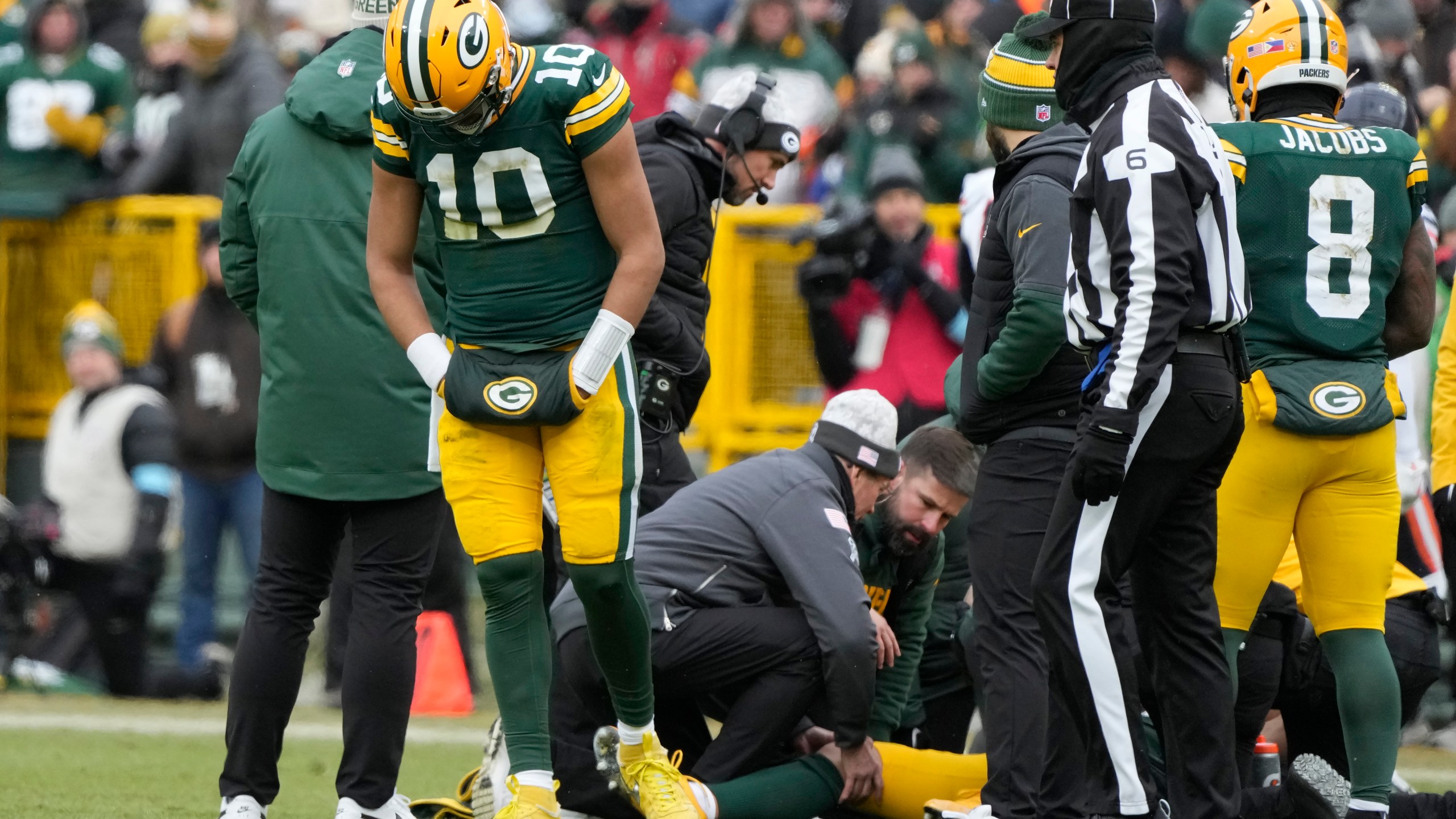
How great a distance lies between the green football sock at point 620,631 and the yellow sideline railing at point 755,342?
191 inches

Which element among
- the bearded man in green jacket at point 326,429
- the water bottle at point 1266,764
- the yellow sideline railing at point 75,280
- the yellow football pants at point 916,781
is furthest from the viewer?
the yellow sideline railing at point 75,280

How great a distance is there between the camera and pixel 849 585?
542 cm

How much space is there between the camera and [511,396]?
4719 mm

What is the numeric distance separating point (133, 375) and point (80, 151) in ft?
5.97

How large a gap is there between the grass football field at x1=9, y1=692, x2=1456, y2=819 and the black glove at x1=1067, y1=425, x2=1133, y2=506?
2669 mm

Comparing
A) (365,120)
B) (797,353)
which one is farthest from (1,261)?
(365,120)

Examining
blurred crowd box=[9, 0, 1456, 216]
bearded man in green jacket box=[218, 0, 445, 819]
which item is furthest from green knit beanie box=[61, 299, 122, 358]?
bearded man in green jacket box=[218, 0, 445, 819]

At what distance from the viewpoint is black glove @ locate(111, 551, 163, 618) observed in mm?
9289

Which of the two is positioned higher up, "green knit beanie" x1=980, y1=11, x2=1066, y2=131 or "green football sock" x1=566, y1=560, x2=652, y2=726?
"green knit beanie" x1=980, y1=11, x2=1066, y2=131

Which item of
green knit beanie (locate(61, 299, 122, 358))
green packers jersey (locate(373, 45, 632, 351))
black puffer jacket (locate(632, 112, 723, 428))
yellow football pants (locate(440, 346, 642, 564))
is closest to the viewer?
green packers jersey (locate(373, 45, 632, 351))

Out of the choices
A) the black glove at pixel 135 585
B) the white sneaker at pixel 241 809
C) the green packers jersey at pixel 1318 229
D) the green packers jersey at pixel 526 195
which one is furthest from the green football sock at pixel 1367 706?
the black glove at pixel 135 585

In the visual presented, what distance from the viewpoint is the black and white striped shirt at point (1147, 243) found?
4422 millimetres

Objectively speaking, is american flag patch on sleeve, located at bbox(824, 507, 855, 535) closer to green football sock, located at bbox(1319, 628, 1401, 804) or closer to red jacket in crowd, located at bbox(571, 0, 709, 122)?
green football sock, located at bbox(1319, 628, 1401, 804)

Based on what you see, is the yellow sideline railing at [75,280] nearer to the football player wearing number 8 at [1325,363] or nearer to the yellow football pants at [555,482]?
the yellow football pants at [555,482]
